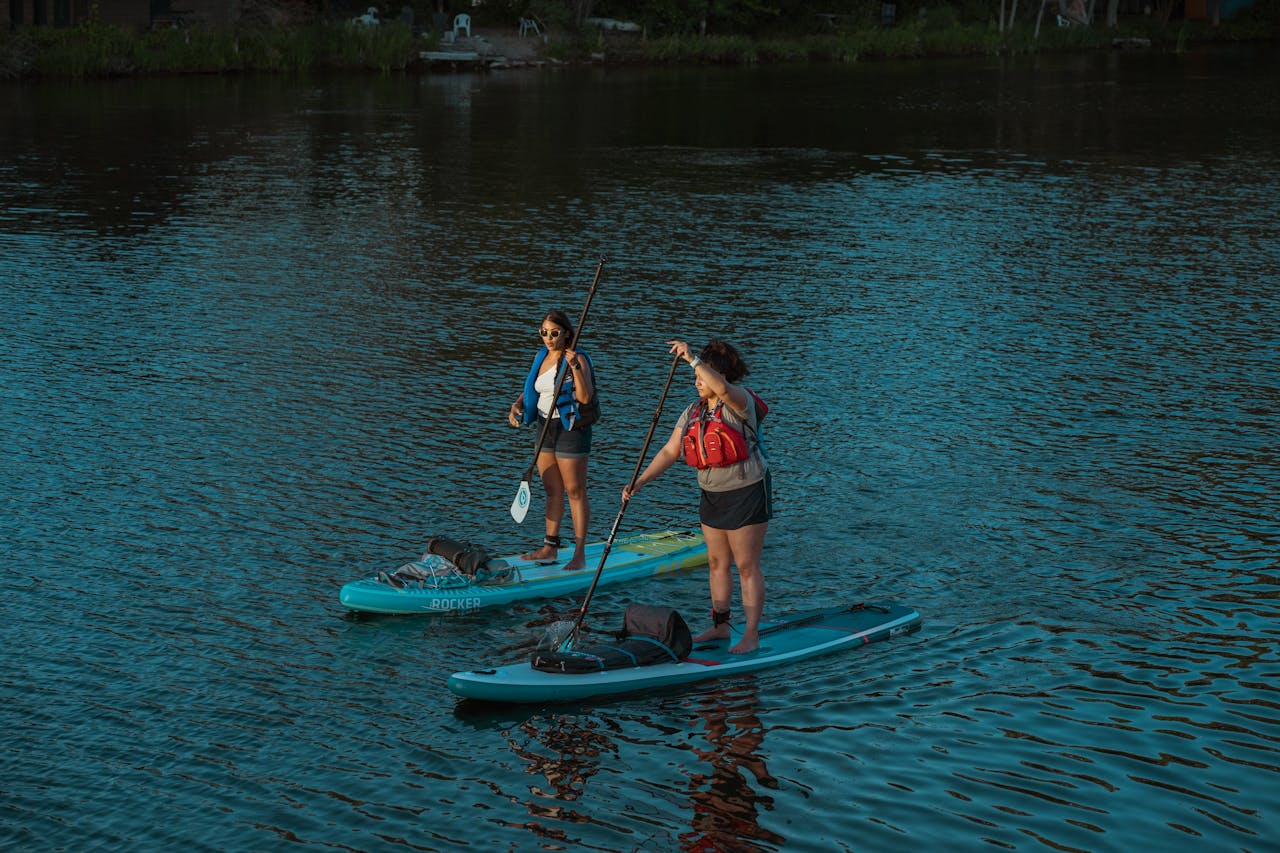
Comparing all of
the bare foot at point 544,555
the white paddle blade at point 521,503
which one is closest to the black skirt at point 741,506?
the bare foot at point 544,555

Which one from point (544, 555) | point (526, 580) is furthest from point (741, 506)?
point (544, 555)

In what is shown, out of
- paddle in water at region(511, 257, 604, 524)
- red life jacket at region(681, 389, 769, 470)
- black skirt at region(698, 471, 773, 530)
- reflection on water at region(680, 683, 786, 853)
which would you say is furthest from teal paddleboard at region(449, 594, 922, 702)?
paddle in water at region(511, 257, 604, 524)

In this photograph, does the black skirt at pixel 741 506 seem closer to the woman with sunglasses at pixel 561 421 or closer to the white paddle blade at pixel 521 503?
the woman with sunglasses at pixel 561 421

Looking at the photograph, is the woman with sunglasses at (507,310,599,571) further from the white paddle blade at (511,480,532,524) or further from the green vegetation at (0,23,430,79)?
the green vegetation at (0,23,430,79)

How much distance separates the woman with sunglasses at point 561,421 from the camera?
13.0m

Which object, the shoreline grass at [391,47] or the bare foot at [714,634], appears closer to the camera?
the bare foot at [714,634]

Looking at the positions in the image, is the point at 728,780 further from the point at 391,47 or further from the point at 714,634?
the point at 391,47

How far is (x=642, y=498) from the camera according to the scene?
15984 millimetres

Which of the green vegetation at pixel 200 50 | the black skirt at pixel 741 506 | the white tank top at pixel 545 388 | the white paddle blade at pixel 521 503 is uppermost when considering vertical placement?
the green vegetation at pixel 200 50

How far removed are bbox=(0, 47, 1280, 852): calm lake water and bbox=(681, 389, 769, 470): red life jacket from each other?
5.67 ft

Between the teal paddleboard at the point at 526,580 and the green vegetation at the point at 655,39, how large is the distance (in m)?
50.6

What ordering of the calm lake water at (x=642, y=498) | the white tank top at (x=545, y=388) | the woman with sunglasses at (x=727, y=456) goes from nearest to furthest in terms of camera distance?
the calm lake water at (x=642, y=498) → the woman with sunglasses at (x=727, y=456) → the white tank top at (x=545, y=388)

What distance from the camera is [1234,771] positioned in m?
10.2

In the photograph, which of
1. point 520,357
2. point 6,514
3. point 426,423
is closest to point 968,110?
point 520,357
